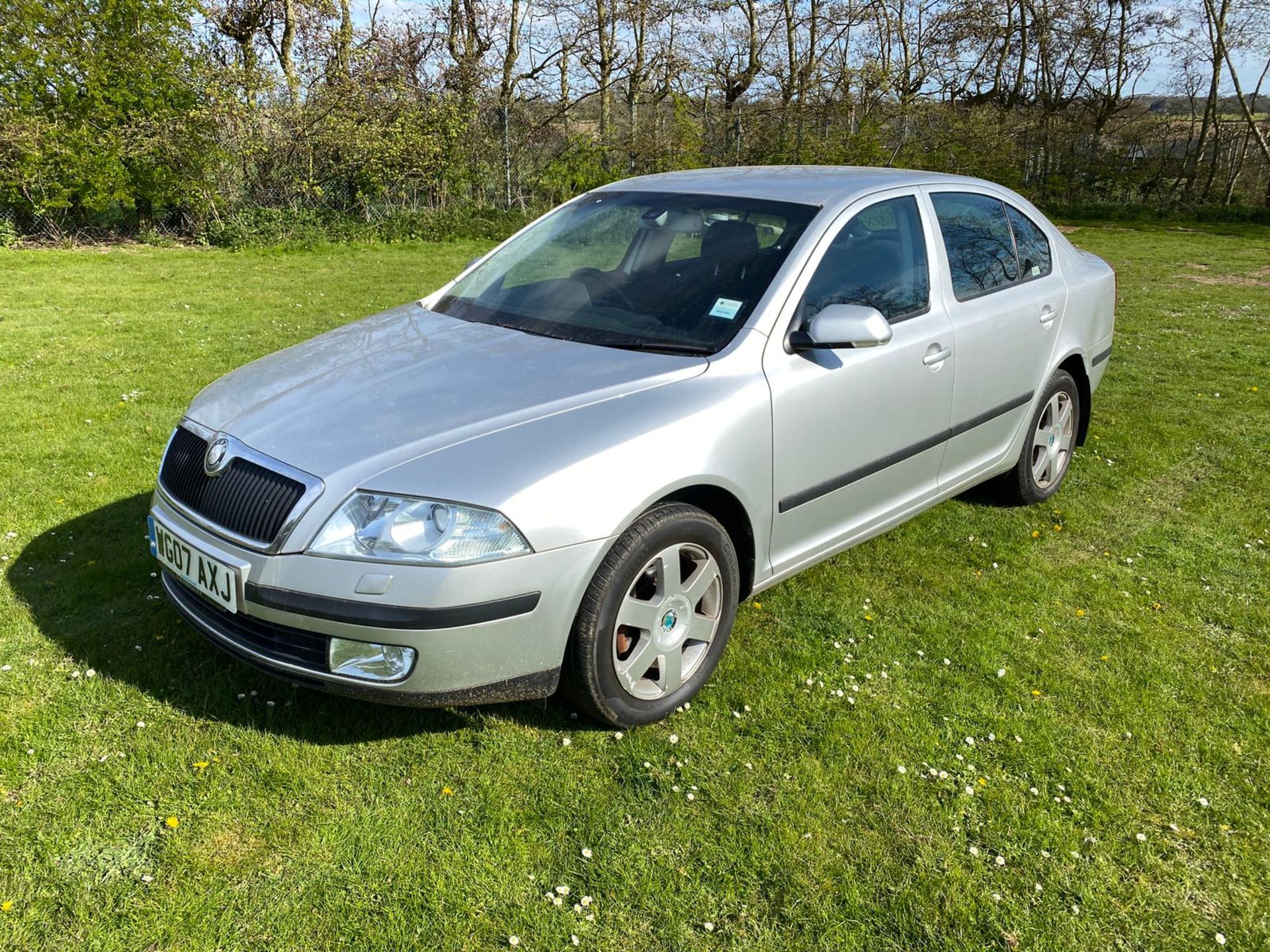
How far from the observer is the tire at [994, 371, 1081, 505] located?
4.63 m

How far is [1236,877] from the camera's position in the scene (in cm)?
247

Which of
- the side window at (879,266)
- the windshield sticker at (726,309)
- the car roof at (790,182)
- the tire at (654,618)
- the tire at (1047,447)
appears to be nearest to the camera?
the tire at (654,618)

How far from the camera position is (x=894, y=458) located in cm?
362

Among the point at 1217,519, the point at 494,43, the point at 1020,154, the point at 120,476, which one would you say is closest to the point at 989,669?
the point at 1217,519

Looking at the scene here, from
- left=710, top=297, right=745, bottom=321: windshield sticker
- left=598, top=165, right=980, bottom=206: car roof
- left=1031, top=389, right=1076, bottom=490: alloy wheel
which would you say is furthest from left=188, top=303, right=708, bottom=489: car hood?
left=1031, top=389, right=1076, bottom=490: alloy wheel

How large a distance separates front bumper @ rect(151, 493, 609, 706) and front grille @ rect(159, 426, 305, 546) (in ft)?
0.23

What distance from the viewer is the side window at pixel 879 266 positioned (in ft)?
11.1

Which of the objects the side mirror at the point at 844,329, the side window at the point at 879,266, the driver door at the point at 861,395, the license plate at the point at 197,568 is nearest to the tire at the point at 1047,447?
the driver door at the point at 861,395

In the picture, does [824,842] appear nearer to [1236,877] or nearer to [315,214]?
[1236,877]

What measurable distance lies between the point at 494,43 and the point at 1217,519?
1896 cm

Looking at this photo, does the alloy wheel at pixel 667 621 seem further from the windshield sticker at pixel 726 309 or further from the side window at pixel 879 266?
the side window at pixel 879 266

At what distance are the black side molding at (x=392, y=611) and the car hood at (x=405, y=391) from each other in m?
0.32

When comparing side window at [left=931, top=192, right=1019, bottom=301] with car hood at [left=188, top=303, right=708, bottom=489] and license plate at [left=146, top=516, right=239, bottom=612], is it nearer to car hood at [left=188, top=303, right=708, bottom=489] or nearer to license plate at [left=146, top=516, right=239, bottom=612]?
car hood at [left=188, top=303, right=708, bottom=489]

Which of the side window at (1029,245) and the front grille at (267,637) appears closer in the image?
the front grille at (267,637)
